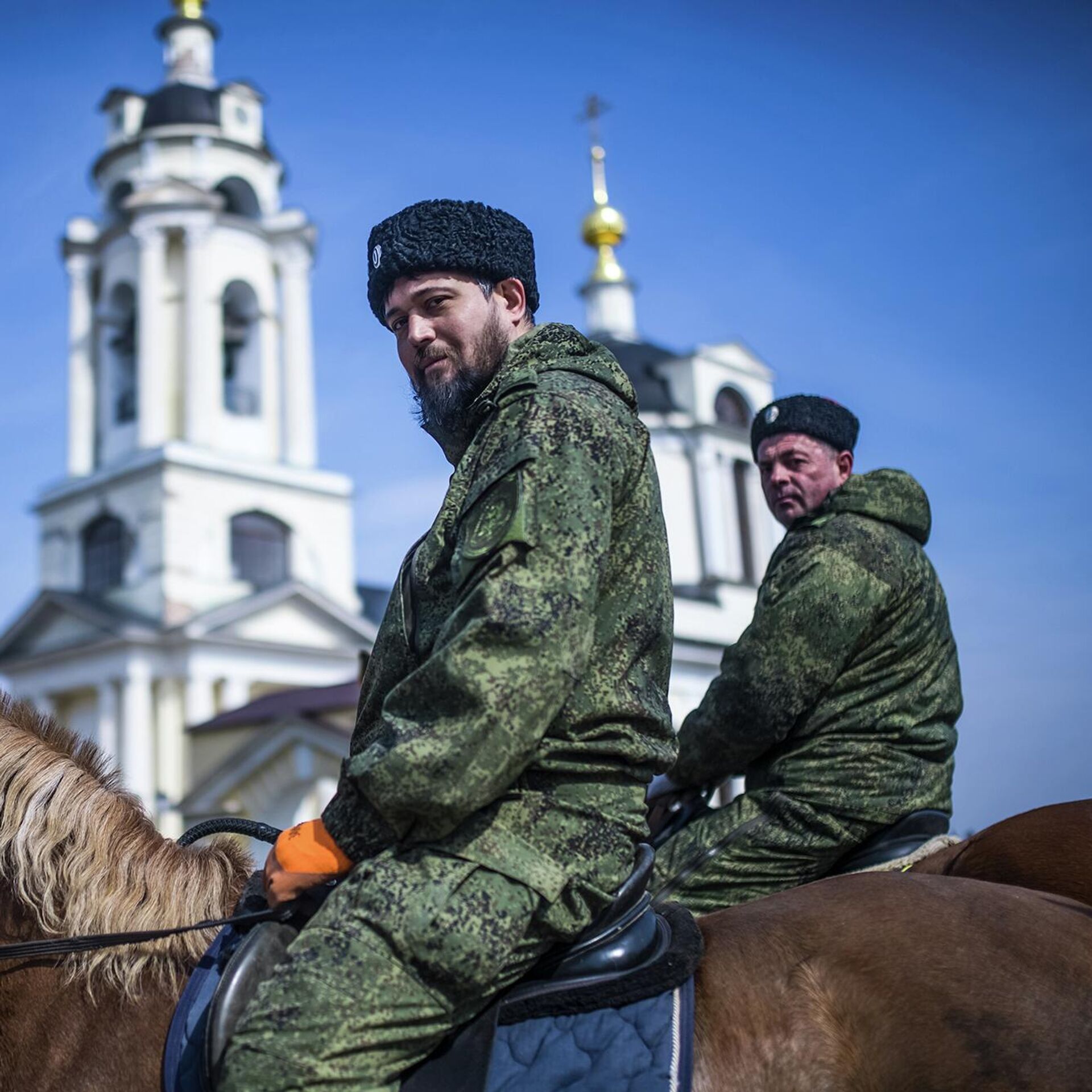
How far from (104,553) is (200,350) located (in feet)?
22.2

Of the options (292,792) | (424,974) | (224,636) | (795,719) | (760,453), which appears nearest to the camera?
(424,974)

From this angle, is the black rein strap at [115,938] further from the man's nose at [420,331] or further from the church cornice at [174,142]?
the church cornice at [174,142]

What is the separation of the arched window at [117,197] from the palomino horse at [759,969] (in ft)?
141

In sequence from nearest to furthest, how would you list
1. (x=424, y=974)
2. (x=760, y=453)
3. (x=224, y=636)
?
(x=424, y=974) → (x=760, y=453) → (x=224, y=636)

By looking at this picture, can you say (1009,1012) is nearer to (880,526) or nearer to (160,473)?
(880,526)

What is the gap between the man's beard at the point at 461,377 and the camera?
294 centimetres

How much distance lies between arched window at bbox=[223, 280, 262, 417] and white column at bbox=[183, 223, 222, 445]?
42.4 inches

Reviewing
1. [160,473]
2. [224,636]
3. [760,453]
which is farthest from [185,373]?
[760,453]

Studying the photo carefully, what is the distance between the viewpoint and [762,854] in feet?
13.1

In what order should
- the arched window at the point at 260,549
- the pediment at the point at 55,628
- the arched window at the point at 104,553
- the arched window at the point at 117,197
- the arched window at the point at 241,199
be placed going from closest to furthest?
the pediment at the point at 55,628 → the arched window at the point at 104,553 → the arched window at the point at 260,549 → the arched window at the point at 117,197 → the arched window at the point at 241,199

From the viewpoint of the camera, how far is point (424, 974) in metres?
2.48

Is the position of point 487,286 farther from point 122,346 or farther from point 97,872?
point 122,346

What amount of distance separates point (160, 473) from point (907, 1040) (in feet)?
127

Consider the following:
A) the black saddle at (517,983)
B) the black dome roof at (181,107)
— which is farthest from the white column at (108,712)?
the black saddle at (517,983)
